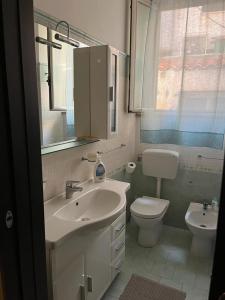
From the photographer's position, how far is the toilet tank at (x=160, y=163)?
2.67 m

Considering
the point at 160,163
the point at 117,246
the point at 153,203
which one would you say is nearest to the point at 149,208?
the point at 153,203

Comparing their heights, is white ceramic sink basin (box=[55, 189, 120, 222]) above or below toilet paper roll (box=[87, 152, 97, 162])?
below

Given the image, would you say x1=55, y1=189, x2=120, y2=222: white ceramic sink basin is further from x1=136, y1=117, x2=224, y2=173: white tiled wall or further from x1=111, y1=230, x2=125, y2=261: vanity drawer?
x1=136, y1=117, x2=224, y2=173: white tiled wall

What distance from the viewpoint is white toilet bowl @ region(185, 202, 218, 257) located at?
7.43 feet

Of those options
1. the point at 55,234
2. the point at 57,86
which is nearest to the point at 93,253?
the point at 55,234

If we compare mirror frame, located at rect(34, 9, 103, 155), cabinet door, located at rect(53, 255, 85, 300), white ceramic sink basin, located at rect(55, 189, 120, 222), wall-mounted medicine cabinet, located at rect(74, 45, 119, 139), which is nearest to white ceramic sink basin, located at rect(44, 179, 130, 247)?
white ceramic sink basin, located at rect(55, 189, 120, 222)

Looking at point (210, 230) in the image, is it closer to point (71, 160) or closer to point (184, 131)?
point (184, 131)

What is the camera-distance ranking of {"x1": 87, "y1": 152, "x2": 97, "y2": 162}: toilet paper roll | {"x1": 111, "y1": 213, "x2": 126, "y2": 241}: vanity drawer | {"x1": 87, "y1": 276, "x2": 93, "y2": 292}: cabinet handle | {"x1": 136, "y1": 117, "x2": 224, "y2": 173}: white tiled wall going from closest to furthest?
{"x1": 87, "y1": 276, "x2": 93, "y2": 292}: cabinet handle → {"x1": 111, "y1": 213, "x2": 126, "y2": 241}: vanity drawer → {"x1": 87, "y1": 152, "x2": 97, "y2": 162}: toilet paper roll → {"x1": 136, "y1": 117, "x2": 224, "y2": 173}: white tiled wall

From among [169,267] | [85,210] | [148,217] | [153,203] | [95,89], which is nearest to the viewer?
[85,210]

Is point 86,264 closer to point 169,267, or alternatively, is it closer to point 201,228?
point 169,267

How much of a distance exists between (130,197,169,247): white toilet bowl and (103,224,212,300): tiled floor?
93 mm

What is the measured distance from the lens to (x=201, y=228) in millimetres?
2254

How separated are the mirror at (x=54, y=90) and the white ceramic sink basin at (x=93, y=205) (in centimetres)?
40

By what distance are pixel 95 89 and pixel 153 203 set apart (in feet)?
4.64
